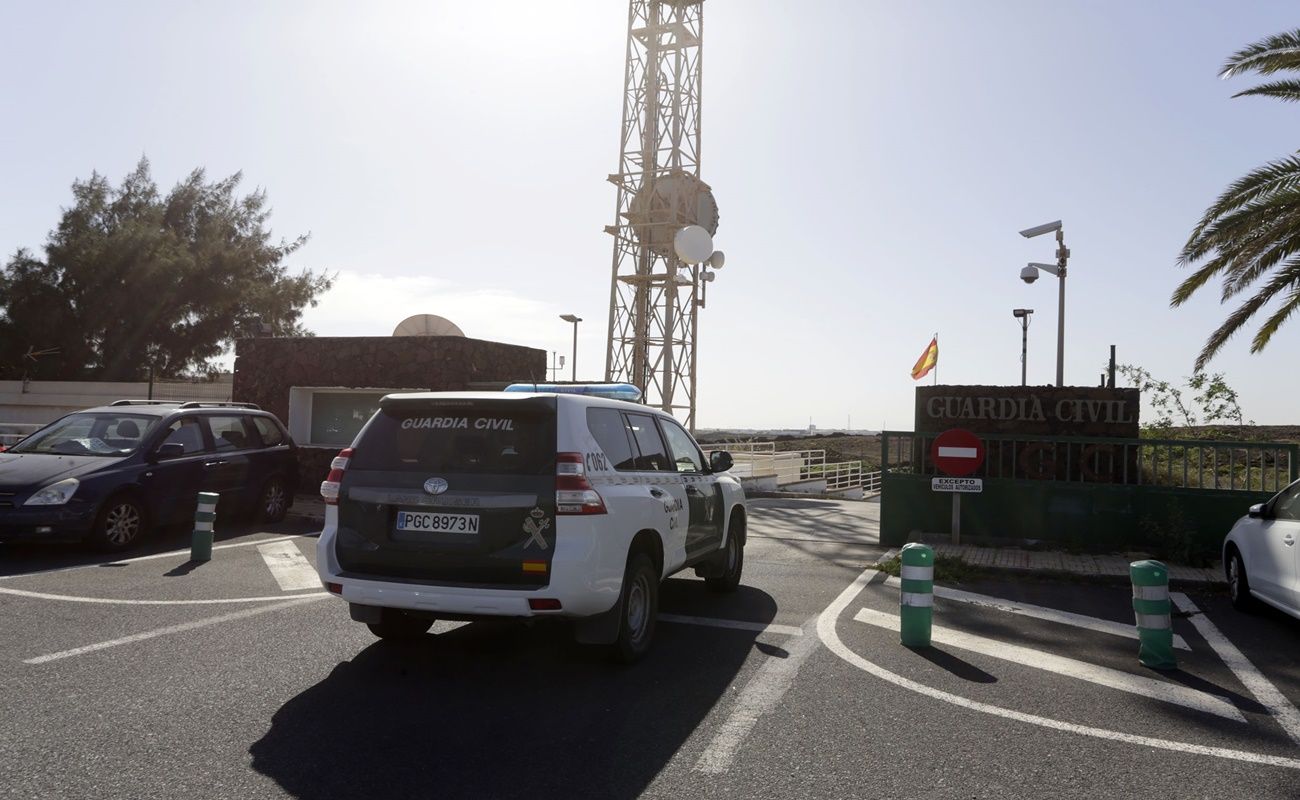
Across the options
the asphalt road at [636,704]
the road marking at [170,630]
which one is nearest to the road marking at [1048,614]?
the asphalt road at [636,704]

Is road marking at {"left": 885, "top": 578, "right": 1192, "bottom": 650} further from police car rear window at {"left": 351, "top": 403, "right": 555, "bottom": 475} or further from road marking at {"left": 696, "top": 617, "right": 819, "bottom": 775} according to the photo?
police car rear window at {"left": 351, "top": 403, "right": 555, "bottom": 475}

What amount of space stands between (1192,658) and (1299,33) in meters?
10.7

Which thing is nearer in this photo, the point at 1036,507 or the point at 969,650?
the point at 969,650

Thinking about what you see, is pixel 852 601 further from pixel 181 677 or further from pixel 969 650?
pixel 181 677

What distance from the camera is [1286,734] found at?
4.91 metres

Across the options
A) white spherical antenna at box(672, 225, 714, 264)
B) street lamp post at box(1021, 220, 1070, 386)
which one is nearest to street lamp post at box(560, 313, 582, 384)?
white spherical antenna at box(672, 225, 714, 264)

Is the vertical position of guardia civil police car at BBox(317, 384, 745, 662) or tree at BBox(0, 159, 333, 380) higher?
tree at BBox(0, 159, 333, 380)

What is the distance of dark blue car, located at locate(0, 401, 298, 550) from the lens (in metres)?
9.86

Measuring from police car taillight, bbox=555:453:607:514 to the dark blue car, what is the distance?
7.04 m

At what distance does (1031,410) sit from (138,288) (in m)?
39.1

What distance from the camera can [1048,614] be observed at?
813 cm

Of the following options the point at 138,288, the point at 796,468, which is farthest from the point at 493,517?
the point at 138,288

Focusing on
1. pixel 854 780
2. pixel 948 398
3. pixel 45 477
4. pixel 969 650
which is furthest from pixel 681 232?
pixel 854 780

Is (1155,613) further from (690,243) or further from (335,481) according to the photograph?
(690,243)
